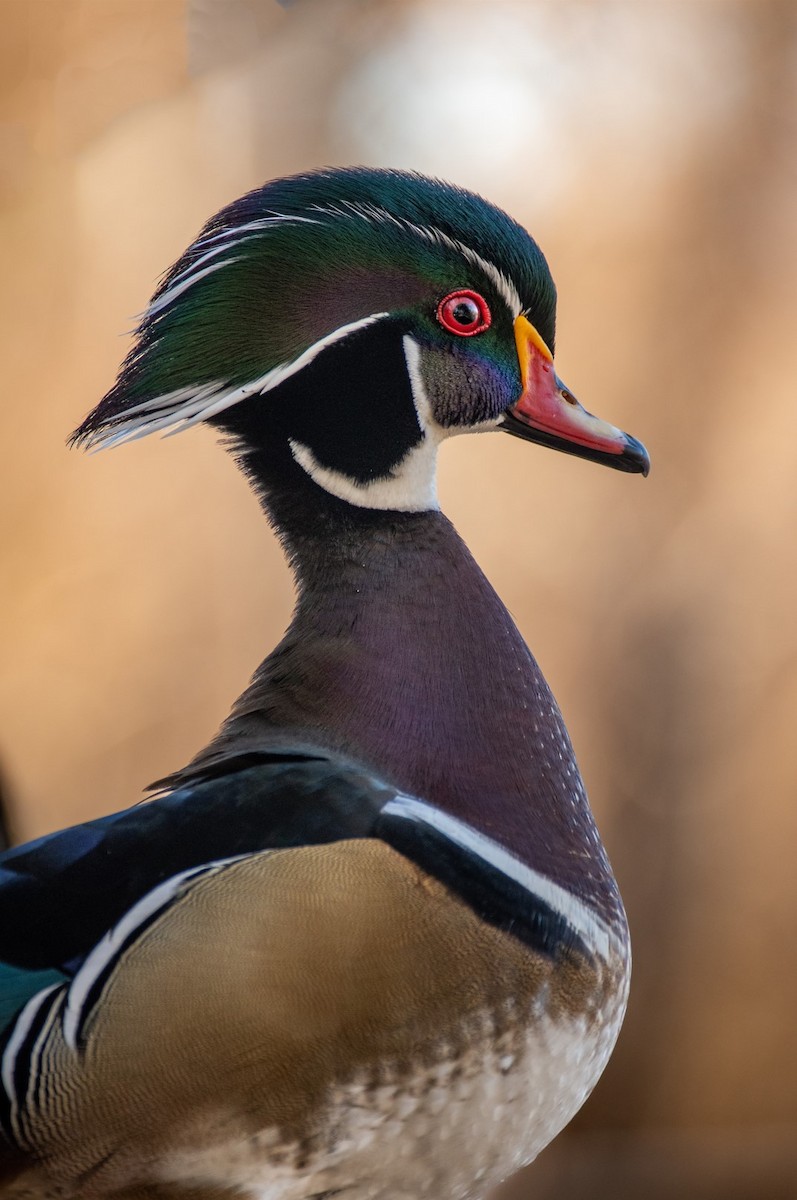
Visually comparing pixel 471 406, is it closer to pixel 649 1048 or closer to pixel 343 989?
pixel 343 989

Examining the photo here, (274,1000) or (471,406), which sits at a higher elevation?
(471,406)

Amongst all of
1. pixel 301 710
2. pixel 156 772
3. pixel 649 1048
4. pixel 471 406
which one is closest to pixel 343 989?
pixel 301 710

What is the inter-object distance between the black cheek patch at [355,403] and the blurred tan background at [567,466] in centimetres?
89

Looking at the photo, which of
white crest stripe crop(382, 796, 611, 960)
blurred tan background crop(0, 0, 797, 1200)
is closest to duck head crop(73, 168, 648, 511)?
white crest stripe crop(382, 796, 611, 960)

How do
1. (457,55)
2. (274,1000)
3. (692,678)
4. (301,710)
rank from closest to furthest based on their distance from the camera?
1. (274,1000)
2. (301,710)
3. (457,55)
4. (692,678)

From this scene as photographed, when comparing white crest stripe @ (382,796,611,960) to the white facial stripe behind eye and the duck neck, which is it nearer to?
the duck neck

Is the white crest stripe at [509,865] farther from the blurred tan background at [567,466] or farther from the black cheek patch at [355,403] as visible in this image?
the blurred tan background at [567,466]

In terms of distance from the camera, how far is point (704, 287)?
1.57 metres

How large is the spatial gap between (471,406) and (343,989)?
0.34 metres

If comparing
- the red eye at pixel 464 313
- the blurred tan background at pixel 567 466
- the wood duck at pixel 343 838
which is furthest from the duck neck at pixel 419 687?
the blurred tan background at pixel 567 466

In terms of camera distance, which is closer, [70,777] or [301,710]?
[301,710]

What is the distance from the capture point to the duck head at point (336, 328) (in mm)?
653

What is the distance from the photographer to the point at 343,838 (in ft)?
1.86

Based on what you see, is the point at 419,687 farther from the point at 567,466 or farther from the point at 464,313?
the point at 567,466
